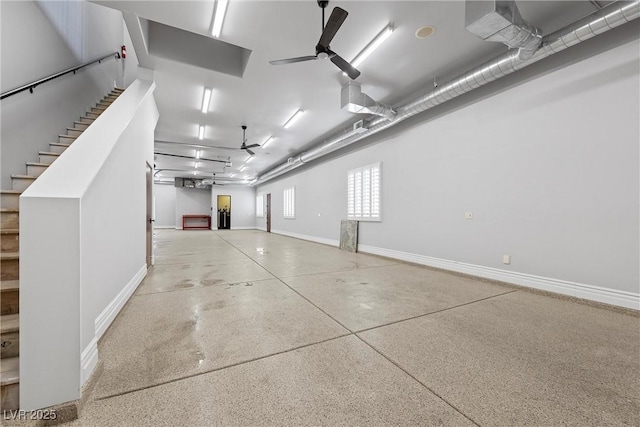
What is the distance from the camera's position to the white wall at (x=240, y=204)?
1565 cm

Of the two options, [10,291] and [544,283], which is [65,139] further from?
[544,283]

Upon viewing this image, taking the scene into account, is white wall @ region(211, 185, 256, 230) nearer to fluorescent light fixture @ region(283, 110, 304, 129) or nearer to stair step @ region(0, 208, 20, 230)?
fluorescent light fixture @ region(283, 110, 304, 129)

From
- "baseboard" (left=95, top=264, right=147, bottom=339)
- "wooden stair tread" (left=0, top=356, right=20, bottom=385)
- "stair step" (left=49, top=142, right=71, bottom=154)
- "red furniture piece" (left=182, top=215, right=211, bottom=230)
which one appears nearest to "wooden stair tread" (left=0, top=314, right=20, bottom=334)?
"wooden stair tread" (left=0, top=356, right=20, bottom=385)

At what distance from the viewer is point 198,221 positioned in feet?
53.5

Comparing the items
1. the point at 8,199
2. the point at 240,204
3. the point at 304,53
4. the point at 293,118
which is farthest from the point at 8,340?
the point at 240,204

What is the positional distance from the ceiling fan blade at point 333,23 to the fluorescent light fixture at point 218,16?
1.18 meters

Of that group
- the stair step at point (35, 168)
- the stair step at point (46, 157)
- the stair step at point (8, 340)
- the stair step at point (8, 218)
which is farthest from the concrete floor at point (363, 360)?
Answer: the stair step at point (46, 157)

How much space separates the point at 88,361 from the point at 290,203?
375 inches

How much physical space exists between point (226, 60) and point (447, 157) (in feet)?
13.8

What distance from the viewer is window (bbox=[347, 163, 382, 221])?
5871 millimetres

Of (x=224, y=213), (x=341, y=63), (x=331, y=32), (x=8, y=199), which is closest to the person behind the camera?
(x=8, y=199)

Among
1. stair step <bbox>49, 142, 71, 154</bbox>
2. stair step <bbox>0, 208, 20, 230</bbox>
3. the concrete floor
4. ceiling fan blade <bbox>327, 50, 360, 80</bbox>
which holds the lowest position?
the concrete floor

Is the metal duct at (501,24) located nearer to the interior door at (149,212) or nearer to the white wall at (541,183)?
the white wall at (541,183)

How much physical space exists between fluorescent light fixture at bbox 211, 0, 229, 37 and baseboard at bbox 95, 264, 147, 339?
10.8 ft
